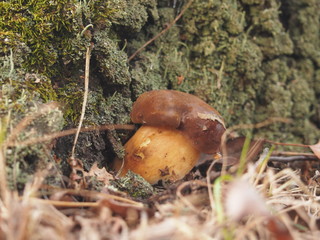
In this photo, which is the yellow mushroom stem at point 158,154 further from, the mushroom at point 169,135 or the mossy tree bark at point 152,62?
the mossy tree bark at point 152,62

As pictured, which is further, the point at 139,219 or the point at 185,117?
the point at 185,117

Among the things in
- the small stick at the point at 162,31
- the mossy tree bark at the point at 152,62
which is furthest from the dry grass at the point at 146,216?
the small stick at the point at 162,31

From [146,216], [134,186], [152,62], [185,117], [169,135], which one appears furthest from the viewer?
[152,62]

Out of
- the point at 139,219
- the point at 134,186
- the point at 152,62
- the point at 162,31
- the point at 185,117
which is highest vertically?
the point at 162,31

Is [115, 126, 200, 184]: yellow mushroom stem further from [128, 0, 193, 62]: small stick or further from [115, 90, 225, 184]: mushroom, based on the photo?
[128, 0, 193, 62]: small stick

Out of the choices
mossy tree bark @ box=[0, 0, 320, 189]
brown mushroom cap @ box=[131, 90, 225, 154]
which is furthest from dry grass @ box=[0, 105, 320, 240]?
brown mushroom cap @ box=[131, 90, 225, 154]

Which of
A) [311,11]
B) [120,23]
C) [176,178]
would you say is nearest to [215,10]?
[120,23]

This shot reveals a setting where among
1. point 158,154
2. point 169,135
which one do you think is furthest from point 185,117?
point 158,154

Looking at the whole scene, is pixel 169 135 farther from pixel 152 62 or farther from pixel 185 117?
pixel 152 62
